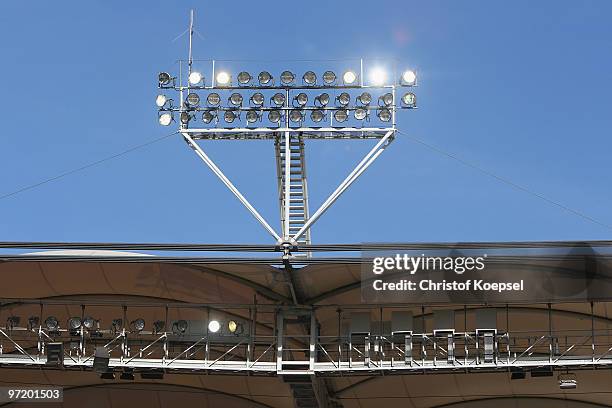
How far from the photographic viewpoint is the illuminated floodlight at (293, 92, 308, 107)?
35.7 metres

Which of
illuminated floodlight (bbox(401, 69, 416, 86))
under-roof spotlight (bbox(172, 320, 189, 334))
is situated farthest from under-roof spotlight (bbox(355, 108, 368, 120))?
under-roof spotlight (bbox(172, 320, 189, 334))

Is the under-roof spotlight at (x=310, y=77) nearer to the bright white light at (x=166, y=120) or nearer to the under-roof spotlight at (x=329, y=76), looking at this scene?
the under-roof spotlight at (x=329, y=76)

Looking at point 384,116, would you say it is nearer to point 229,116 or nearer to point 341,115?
point 341,115

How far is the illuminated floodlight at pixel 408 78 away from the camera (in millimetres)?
36691

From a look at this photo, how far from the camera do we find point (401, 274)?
29875 mm

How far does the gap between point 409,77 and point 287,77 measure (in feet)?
14.4

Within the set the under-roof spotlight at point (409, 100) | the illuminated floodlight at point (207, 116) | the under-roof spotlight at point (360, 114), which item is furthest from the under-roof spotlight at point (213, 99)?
the under-roof spotlight at point (409, 100)

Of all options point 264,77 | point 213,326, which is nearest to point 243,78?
point 264,77

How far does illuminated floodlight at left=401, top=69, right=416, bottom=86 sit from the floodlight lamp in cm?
626

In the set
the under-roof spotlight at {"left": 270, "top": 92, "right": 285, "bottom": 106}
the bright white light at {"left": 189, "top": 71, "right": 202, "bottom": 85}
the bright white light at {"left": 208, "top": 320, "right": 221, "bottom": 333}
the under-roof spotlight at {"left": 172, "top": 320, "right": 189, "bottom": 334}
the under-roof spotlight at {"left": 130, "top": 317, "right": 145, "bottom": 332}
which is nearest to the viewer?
the bright white light at {"left": 208, "top": 320, "right": 221, "bottom": 333}

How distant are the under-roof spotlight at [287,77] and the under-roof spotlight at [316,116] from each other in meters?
1.40

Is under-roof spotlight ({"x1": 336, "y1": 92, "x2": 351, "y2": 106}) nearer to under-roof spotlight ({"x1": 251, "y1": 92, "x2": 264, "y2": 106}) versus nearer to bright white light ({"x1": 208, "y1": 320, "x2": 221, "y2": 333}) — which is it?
under-roof spotlight ({"x1": 251, "y1": 92, "x2": 264, "y2": 106})

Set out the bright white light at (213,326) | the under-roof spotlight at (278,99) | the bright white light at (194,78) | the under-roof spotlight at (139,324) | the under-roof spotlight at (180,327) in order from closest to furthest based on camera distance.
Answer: the bright white light at (213,326)
the under-roof spotlight at (180,327)
the under-roof spotlight at (139,324)
the under-roof spotlight at (278,99)
the bright white light at (194,78)

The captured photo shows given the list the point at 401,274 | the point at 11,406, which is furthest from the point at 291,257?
the point at 11,406
